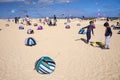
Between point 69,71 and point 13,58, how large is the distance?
148 inches

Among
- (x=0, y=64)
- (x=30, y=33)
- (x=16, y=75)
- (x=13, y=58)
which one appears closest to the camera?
(x=16, y=75)

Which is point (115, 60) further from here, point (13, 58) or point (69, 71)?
point (13, 58)

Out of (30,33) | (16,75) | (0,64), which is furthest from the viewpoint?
(30,33)

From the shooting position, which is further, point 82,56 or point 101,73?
point 82,56

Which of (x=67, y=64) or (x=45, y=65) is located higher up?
(x=45, y=65)

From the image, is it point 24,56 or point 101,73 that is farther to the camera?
point 24,56

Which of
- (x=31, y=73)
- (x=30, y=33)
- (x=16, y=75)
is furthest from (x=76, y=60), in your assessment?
(x=30, y=33)

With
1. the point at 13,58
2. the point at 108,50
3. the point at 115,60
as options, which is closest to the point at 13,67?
the point at 13,58

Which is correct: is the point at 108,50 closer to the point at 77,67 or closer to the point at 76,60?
the point at 76,60

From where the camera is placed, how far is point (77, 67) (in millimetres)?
8227

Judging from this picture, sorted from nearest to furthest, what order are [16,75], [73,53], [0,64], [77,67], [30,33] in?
[16,75]
[77,67]
[0,64]
[73,53]
[30,33]

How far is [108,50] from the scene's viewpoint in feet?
37.5

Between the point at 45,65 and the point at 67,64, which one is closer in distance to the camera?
the point at 45,65

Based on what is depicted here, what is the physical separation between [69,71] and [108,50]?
470 cm
